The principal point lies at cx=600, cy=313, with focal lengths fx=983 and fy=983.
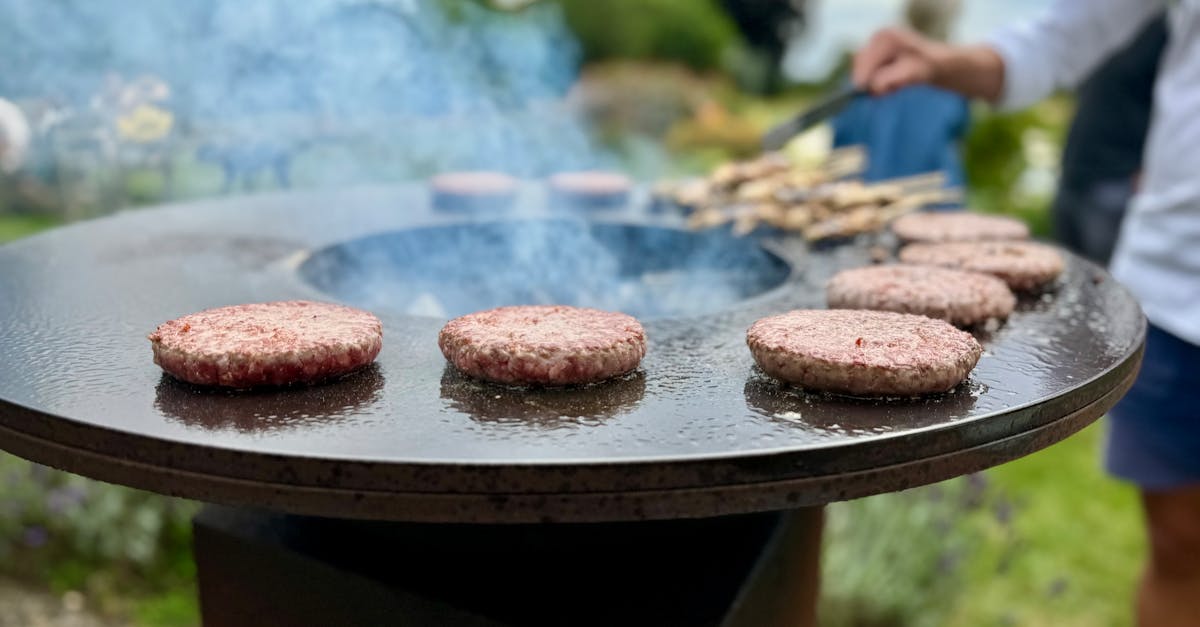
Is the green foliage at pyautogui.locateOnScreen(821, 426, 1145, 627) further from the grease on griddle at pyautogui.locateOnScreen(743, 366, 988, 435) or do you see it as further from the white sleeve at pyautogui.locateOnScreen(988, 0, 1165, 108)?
the grease on griddle at pyautogui.locateOnScreen(743, 366, 988, 435)

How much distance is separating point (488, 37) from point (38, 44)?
1.78 metres

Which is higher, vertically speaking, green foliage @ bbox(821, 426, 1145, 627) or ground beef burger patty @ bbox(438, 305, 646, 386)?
ground beef burger patty @ bbox(438, 305, 646, 386)

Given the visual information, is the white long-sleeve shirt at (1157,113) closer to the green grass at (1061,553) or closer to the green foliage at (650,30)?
the green grass at (1061,553)

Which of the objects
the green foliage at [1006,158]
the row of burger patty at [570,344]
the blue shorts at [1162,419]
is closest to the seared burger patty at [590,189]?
the row of burger patty at [570,344]

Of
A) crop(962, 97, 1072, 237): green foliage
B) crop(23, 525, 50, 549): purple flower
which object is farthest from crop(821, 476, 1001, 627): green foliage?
crop(962, 97, 1072, 237): green foliage

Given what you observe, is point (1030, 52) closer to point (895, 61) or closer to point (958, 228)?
point (895, 61)

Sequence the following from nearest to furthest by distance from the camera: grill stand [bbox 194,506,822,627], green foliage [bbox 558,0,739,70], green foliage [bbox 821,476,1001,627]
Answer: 1. grill stand [bbox 194,506,822,627]
2. green foliage [bbox 821,476,1001,627]
3. green foliage [bbox 558,0,739,70]

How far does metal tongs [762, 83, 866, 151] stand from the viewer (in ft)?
9.46

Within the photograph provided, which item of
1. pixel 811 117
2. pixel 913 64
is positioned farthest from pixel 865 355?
pixel 913 64

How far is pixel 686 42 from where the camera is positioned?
9.71 meters

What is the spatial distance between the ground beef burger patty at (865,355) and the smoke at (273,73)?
2.04 m

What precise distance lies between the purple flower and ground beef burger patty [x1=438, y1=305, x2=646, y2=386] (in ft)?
10.2

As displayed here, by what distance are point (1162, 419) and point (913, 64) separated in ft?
4.39

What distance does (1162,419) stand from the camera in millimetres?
3031
